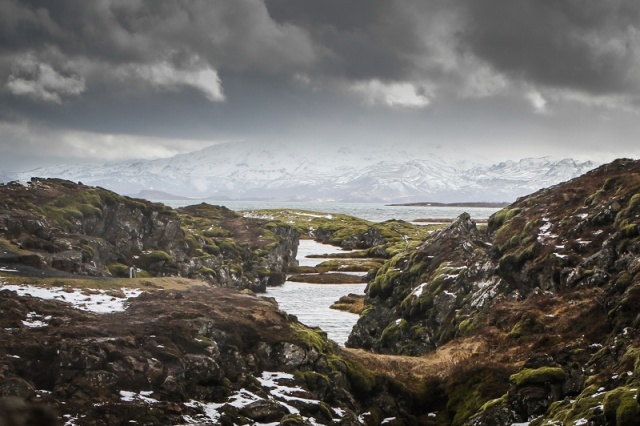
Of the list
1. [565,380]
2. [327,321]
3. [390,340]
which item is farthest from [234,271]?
[565,380]

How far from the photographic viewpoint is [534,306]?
37719mm

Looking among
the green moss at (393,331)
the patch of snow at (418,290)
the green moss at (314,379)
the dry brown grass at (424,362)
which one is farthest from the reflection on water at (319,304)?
the green moss at (314,379)

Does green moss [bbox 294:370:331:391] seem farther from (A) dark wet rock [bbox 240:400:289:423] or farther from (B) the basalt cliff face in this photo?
(B) the basalt cliff face

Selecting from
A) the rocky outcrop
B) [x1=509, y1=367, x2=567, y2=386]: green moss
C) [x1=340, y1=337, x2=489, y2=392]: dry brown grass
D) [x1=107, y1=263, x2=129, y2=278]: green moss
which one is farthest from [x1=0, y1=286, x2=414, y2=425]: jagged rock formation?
[x1=107, y1=263, x2=129, y2=278]: green moss

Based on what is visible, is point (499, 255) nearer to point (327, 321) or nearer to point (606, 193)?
point (606, 193)

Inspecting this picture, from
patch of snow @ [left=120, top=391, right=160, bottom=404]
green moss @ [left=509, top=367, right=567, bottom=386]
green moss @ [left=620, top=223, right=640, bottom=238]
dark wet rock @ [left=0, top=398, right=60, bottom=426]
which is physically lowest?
patch of snow @ [left=120, top=391, right=160, bottom=404]

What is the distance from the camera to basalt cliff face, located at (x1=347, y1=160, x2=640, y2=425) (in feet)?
79.3

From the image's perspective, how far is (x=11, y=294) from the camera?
3192 cm

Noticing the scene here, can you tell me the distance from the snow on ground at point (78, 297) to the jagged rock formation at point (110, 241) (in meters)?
11.5

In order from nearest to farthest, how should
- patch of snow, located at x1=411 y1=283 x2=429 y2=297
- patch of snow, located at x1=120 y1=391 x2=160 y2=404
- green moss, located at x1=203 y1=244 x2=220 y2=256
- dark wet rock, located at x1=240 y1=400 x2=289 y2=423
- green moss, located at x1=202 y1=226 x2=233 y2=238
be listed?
patch of snow, located at x1=120 y1=391 x2=160 y2=404
dark wet rock, located at x1=240 y1=400 x2=289 y2=423
patch of snow, located at x1=411 y1=283 x2=429 y2=297
green moss, located at x1=203 y1=244 x2=220 y2=256
green moss, located at x1=202 y1=226 x2=233 y2=238

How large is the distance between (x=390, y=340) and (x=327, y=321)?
15.6 m

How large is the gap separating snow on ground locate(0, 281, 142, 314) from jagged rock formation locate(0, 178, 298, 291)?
1148 cm

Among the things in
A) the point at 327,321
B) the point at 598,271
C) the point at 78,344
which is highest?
the point at 598,271

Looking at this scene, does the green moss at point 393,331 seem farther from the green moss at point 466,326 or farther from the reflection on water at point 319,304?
the green moss at point 466,326
